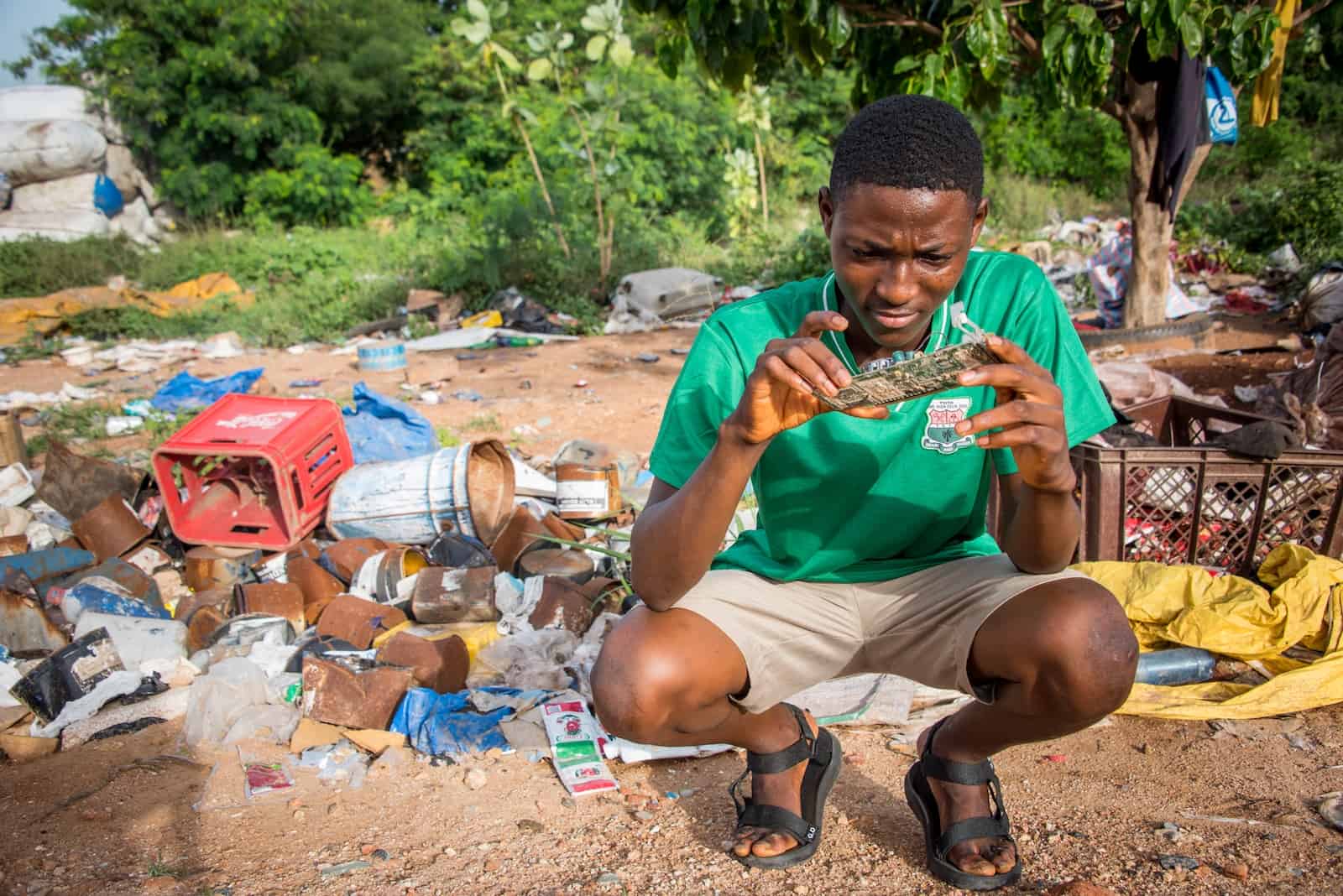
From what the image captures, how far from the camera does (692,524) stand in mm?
1610

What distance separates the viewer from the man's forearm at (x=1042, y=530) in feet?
5.27

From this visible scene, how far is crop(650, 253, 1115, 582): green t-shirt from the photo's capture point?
68.7 inches

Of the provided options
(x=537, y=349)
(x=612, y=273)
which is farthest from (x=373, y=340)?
(x=612, y=273)

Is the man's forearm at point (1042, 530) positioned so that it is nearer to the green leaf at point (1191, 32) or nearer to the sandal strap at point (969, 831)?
the sandal strap at point (969, 831)

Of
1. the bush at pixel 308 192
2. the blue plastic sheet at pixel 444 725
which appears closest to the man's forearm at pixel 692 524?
the blue plastic sheet at pixel 444 725

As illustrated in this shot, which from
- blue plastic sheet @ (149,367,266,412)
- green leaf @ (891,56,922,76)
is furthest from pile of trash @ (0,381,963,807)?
green leaf @ (891,56,922,76)

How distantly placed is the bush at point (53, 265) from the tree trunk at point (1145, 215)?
10698 millimetres

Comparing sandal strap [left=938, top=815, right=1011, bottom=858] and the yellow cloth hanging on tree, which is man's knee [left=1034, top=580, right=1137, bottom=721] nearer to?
sandal strap [left=938, top=815, right=1011, bottom=858]

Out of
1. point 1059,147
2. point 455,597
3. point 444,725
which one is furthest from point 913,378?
point 1059,147

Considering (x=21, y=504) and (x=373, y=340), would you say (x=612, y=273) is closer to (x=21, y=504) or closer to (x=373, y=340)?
(x=373, y=340)

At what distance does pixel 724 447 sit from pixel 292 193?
14.3m

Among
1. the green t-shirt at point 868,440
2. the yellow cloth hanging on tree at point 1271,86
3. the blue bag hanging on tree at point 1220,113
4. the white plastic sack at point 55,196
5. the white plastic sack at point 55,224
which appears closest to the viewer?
the green t-shirt at point 868,440

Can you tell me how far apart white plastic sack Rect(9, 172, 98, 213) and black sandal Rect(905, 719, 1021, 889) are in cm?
1450

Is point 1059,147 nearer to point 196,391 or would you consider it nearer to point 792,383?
point 196,391
